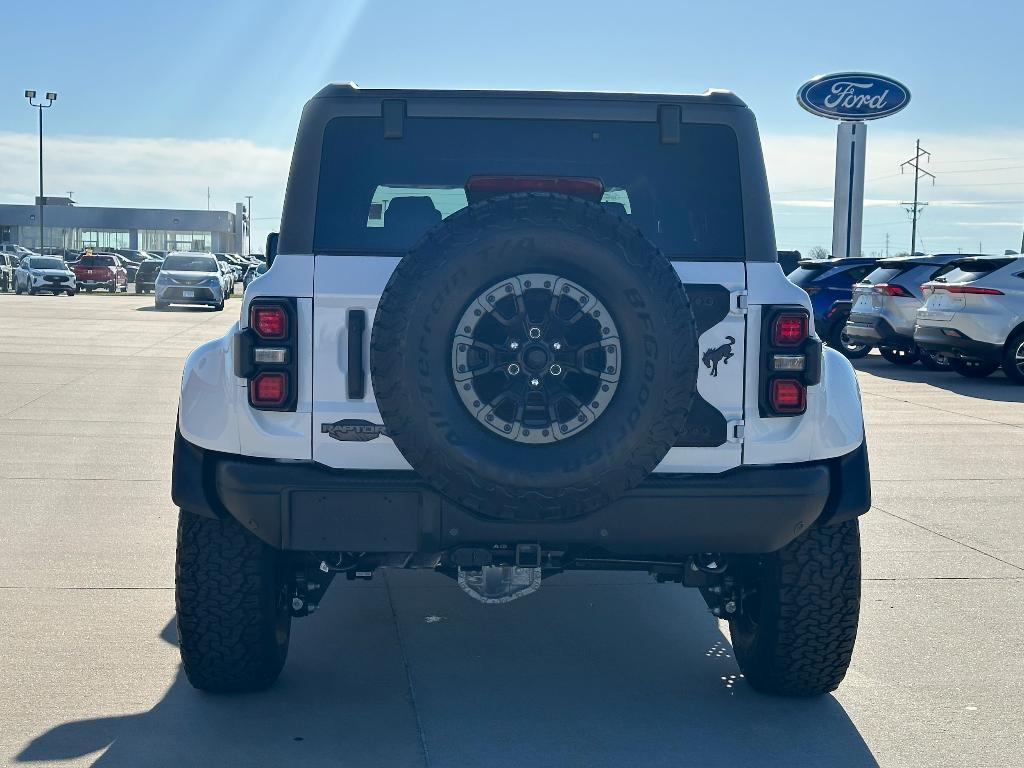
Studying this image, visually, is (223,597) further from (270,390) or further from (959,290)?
(959,290)

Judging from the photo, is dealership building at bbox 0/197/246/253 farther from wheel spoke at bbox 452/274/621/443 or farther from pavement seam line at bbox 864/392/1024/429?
wheel spoke at bbox 452/274/621/443

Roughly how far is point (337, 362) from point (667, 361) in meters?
1.04

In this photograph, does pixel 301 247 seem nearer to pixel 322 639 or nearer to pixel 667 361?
pixel 667 361

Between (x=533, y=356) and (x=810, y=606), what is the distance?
141 centimetres

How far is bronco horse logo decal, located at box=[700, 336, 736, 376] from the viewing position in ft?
13.4

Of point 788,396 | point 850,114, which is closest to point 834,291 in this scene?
point 850,114

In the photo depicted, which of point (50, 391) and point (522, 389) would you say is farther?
point (50, 391)

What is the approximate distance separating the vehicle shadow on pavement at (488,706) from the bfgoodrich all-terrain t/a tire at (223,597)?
182 mm

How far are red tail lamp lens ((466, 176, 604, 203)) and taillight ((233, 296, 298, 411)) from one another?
68 centimetres

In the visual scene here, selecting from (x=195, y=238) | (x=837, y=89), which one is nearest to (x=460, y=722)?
(x=837, y=89)

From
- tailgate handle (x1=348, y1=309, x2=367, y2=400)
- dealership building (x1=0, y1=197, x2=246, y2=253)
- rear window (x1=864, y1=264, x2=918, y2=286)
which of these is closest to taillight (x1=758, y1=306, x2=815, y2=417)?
tailgate handle (x1=348, y1=309, x2=367, y2=400)

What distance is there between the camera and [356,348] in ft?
13.1

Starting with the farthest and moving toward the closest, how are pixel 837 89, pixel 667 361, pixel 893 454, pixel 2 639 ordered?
1. pixel 837 89
2. pixel 893 454
3. pixel 2 639
4. pixel 667 361

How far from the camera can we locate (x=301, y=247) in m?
4.12
